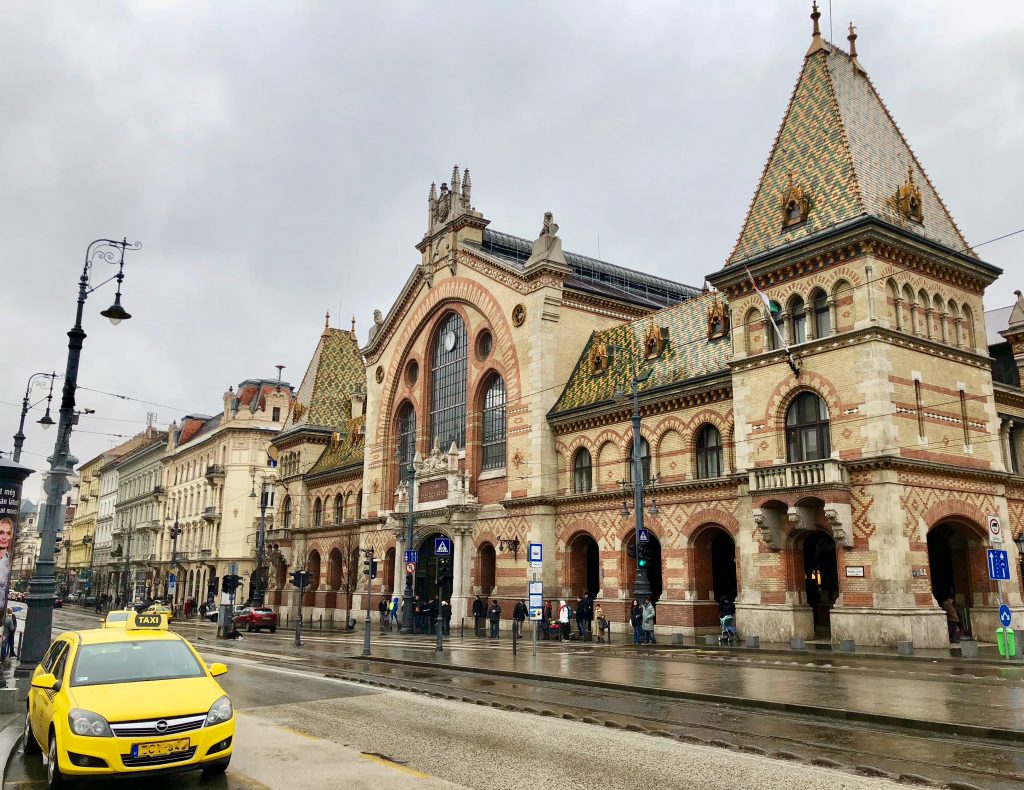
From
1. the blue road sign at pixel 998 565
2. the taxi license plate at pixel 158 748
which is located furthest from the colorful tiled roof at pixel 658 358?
the taxi license plate at pixel 158 748

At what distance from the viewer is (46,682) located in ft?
30.9

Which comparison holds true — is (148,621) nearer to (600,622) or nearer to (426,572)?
(600,622)

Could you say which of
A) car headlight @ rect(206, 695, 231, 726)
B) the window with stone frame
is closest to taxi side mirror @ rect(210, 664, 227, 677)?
car headlight @ rect(206, 695, 231, 726)

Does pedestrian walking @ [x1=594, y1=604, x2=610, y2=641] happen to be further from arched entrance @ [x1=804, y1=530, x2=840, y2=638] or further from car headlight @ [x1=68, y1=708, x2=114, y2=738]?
car headlight @ [x1=68, y1=708, x2=114, y2=738]

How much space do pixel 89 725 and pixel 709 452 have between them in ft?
89.7

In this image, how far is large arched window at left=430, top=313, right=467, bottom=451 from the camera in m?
46.5

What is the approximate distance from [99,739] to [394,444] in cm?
4406

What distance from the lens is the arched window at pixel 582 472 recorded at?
1506 inches

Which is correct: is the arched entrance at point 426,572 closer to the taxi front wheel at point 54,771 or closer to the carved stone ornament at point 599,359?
the carved stone ornament at point 599,359

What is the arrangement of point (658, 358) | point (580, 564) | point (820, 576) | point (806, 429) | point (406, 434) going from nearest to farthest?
point (806, 429)
point (820, 576)
point (658, 358)
point (580, 564)
point (406, 434)

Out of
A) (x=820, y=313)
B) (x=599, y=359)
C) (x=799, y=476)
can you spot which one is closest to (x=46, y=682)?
(x=799, y=476)

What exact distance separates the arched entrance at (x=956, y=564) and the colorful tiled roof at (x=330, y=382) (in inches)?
1662

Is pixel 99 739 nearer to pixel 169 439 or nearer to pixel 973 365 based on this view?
pixel 973 365

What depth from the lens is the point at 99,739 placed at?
26.9 ft
